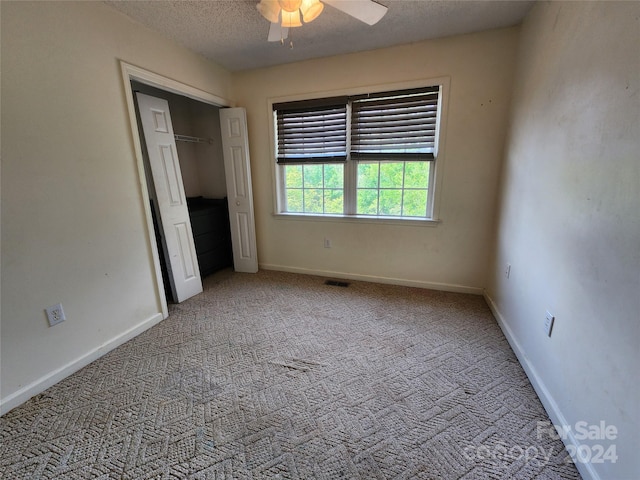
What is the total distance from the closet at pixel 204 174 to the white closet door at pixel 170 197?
14.7 inches

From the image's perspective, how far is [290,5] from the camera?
1.45m

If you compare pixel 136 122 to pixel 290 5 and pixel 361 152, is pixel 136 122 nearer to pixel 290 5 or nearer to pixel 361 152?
pixel 290 5

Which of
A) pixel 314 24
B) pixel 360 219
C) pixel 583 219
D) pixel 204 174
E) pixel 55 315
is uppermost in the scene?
pixel 314 24

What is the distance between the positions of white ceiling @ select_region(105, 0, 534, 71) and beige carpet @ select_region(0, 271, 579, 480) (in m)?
2.40

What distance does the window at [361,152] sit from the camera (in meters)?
2.61

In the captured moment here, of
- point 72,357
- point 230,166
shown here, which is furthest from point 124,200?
point 230,166

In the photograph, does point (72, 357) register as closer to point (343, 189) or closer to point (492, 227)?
point (343, 189)

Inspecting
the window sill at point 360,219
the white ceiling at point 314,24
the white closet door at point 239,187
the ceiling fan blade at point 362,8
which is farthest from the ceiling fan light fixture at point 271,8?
the window sill at point 360,219

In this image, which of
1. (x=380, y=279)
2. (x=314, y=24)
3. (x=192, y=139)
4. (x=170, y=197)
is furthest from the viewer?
(x=192, y=139)

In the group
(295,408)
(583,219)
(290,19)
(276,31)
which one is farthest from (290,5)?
(295,408)

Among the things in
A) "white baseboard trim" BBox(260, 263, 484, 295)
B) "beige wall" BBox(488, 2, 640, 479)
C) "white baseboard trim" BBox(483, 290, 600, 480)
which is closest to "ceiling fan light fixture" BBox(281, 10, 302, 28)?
"beige wall" BBox(488, 2, 640, 479)

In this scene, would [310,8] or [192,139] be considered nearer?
[310,8]

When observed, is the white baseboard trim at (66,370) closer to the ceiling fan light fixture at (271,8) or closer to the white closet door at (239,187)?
the white closet door at (239,187)

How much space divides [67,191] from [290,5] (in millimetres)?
1751
